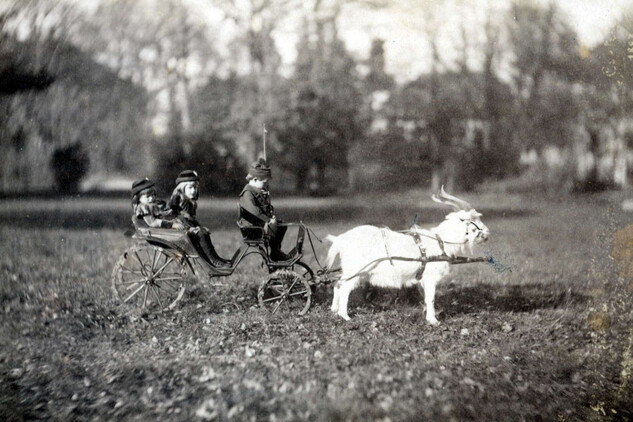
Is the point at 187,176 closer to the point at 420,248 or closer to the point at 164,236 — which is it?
the point at 164,236

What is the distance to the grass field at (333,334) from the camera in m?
2.38

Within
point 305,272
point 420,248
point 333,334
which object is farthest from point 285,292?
point 420,248

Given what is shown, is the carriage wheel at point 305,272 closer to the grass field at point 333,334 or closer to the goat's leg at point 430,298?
the grass field at point 333,334

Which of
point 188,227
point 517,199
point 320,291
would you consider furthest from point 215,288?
point 517,199

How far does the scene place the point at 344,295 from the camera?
3.11 metres

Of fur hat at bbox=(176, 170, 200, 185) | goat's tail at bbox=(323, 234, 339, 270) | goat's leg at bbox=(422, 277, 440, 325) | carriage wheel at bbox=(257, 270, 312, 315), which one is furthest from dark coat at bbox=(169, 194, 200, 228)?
goat's leg at bbox=(422, 277, 440, 325)

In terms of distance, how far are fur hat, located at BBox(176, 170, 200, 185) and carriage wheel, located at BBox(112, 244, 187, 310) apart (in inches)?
18.1

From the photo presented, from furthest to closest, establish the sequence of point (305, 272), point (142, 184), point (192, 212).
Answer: point (305, 272)
point (192, 212)
point (142, 184)

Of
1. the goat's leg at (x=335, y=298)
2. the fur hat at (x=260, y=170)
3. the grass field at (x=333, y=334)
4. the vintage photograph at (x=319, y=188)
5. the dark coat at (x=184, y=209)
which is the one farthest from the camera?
the goat's leg at (x=335, y=298)

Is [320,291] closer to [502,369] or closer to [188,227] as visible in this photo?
[188,227]

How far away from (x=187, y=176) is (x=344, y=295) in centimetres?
122

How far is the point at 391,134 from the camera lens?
300cm

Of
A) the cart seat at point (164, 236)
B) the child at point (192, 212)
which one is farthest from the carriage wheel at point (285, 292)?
the cart seat at point (164, 236)

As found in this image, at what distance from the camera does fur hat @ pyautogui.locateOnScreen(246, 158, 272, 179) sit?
2.93m
